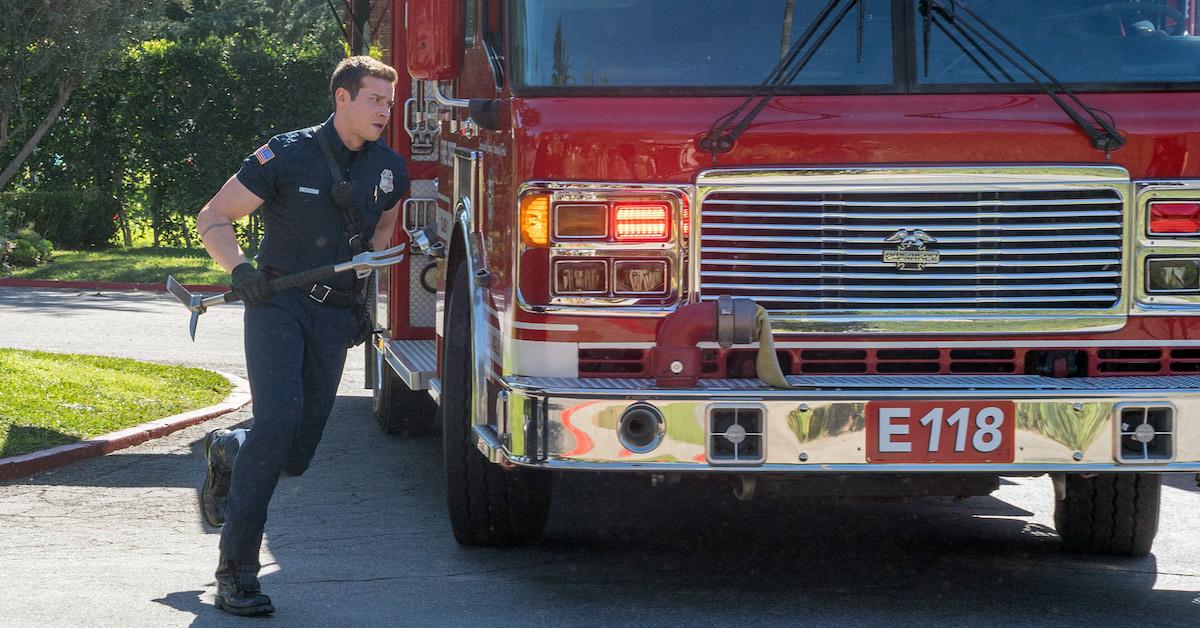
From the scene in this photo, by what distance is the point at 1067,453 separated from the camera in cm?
550

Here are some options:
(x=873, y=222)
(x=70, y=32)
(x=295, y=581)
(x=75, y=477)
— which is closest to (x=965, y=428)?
(x=873, y=222)

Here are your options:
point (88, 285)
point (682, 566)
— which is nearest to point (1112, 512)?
point (682, 566)

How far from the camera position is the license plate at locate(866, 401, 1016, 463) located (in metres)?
5.47

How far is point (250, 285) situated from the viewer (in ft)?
18.8

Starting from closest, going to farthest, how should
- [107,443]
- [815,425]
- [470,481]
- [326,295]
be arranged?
[815,425]
[326,295]
[470,481]
[107,443]

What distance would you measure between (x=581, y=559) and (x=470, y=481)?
0.54 meters

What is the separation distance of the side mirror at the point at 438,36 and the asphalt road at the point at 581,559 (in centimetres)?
181

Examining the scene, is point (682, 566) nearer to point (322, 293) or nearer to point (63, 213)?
point (322, 293)

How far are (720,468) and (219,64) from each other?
21.0 meters

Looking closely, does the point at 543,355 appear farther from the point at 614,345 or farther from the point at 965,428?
the point at 965,428

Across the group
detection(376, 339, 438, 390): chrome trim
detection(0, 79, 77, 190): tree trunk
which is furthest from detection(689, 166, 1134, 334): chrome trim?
detection(0, 79, 77, 190): tree trunk

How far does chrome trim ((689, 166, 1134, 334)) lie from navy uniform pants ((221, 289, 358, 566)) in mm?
1278

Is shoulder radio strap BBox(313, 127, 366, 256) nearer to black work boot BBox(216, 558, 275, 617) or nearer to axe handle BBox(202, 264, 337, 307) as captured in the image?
axe handle BBox(202, 264, 337, 307)

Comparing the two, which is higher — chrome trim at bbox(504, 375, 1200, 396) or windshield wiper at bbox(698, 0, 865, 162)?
windshield wiper at bbox(698, 0, 865, 162)
